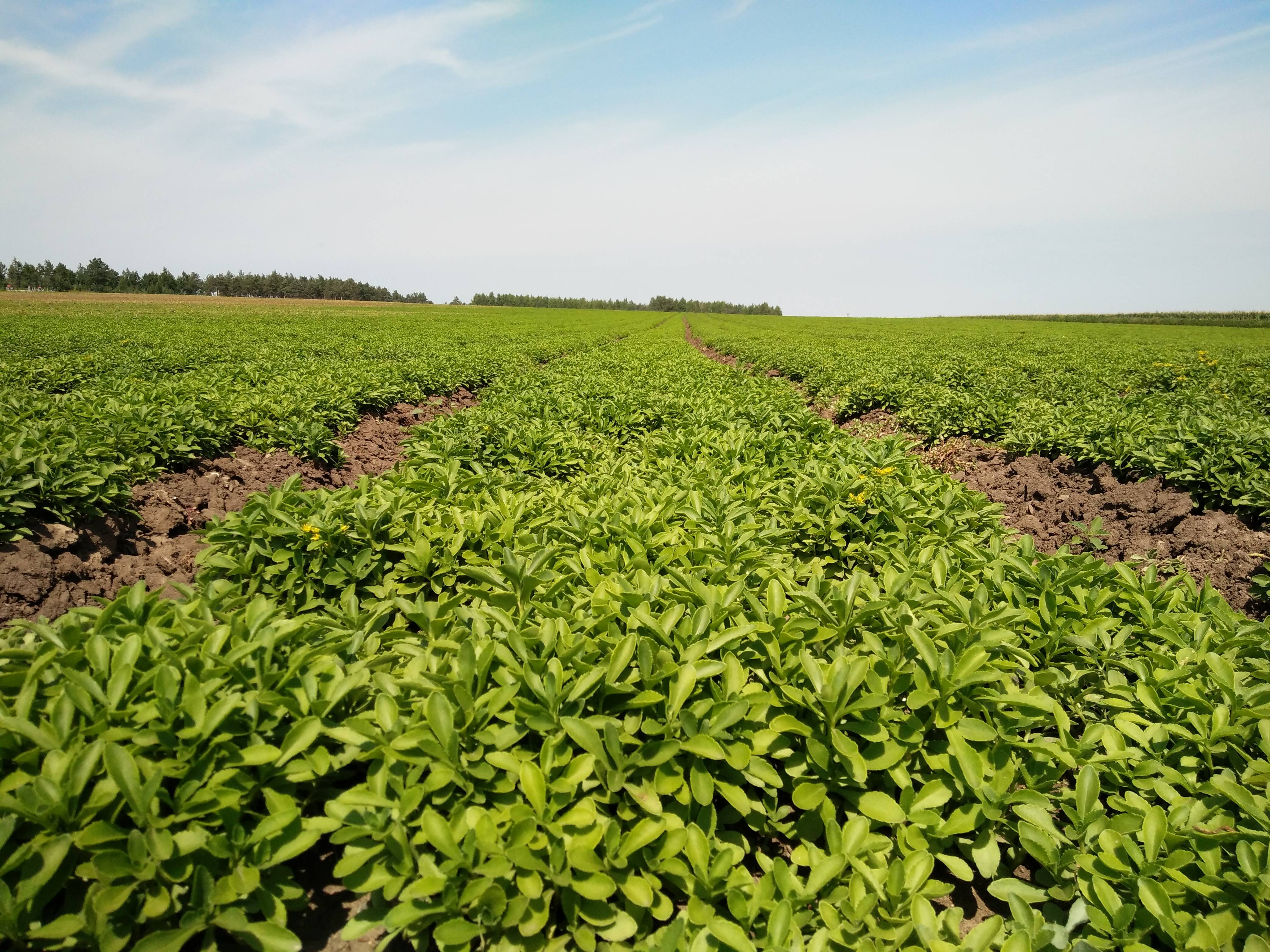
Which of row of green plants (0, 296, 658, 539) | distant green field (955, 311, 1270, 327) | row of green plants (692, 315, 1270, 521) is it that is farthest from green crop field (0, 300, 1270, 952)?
distant green field (955, 311, 1270, 327)

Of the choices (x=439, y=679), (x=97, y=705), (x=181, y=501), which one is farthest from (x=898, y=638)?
(x=181, y=501)

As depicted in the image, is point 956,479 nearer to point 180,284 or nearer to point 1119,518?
point 1119,518

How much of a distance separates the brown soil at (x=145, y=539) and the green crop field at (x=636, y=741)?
0.91 m

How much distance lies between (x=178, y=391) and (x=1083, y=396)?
15.4m

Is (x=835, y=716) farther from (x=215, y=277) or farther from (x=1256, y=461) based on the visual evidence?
(x=215, y=277)

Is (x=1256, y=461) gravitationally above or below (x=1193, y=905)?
above

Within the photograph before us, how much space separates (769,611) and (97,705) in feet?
7.66

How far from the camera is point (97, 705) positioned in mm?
1794

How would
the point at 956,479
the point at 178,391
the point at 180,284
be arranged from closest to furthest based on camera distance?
the point at 956,479 → the point at 178,391 → the point at 180,284

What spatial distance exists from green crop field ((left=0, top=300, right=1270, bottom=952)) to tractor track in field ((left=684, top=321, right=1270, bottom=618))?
1.67m

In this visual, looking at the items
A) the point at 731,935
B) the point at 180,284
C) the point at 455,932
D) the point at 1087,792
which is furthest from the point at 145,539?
the point at 180,284

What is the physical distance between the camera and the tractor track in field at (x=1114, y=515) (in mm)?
4586

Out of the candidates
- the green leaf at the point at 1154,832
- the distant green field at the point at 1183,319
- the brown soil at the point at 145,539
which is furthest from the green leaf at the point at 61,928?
the distant green field at the point at 1183,319

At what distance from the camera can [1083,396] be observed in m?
11.2
